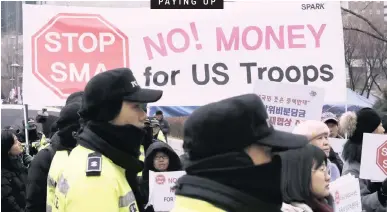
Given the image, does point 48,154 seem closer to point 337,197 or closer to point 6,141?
point 337,197

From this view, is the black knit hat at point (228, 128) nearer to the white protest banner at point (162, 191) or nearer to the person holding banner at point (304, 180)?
the person holding banner at point (304, 180)

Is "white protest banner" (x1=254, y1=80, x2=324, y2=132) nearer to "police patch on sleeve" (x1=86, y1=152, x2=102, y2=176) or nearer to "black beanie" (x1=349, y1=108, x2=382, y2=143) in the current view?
"black beanie" (x1=349, y1=108, x2=382, y2=143)

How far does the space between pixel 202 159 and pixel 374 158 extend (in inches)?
130

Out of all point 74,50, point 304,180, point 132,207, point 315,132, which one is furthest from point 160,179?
point 132,207

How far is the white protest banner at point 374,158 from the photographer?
5.01m

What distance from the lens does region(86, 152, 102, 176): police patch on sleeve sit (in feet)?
9.36

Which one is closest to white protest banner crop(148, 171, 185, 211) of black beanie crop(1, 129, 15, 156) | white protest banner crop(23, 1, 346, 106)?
white protest banner crop(23, 1, 346, 106)

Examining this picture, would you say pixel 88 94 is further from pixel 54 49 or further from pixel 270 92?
pixel 54 49

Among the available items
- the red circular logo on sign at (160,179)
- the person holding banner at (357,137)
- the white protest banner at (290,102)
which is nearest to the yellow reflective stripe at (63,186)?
the white protest banner at (290,102)

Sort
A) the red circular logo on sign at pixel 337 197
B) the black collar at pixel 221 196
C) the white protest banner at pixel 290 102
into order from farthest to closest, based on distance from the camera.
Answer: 1. the white protest banner at pixel 290 102
2. the red circular logo on sign at pixel 337 197
3. the black collar at pixel 221 196

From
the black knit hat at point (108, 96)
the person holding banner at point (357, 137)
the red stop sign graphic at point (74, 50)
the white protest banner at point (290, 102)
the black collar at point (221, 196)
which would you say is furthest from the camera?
the red stop sign graphic at point (74, 50)

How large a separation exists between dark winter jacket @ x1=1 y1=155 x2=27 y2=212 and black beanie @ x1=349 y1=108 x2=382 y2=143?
356cm

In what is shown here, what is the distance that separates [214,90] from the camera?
6.73m

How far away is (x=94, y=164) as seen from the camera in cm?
290
